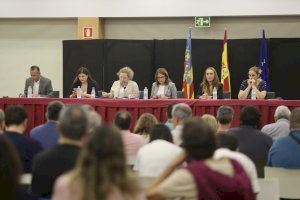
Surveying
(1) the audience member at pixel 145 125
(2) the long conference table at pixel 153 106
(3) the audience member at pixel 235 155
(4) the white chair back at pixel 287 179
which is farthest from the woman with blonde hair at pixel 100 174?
(2) the long conference table at pixel 153 106

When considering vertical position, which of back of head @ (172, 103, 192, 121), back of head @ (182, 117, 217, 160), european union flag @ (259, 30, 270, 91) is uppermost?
european union flag @ (259, 30, 270, 91)

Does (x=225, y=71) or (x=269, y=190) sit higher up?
(x=225, y=71)

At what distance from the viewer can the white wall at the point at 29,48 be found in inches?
516

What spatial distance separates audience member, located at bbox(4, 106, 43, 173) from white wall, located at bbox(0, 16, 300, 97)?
325 inches

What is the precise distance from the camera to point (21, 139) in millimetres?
4297

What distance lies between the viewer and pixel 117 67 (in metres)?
12.0

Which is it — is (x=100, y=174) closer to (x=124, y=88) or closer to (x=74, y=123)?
(x=74, y=123)

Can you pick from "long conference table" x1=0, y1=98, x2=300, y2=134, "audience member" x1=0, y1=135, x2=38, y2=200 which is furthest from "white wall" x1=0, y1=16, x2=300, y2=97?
"audience member" x1=0, y1=135, x2=38, y2=200

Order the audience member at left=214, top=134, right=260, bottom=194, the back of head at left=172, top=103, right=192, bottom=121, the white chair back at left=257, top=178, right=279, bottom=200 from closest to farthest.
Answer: the audience member at left=214, top=134, right=260, bottom=194, the white chair back at left=257, top=178, right=279, bottom=200, the back of head at left=172, top=103, right=192, bottom=121

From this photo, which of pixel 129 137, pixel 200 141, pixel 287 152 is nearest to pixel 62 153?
pixel 200 141

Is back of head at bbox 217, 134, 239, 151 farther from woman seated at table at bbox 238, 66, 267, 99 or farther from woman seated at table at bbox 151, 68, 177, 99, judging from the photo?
woman seated at table at bbox 151, 68, 177, 99

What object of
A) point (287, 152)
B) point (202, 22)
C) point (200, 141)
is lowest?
point (287, 152)

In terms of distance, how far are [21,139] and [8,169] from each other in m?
1.44

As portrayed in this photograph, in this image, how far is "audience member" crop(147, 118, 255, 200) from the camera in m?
2.84
